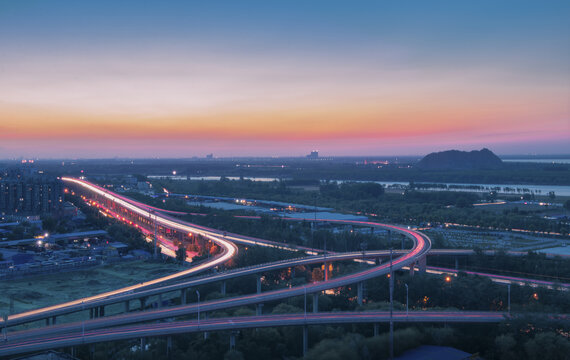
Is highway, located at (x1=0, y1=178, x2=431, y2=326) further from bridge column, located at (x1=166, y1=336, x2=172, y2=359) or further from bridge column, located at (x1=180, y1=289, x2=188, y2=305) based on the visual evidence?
bridge column, located at (x1=166, y1=336, x2=172, y2=359)

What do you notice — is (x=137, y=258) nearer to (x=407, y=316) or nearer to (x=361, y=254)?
(x=361, y=254)

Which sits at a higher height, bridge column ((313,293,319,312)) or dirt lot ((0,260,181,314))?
bridge column ((313,293,319,312))

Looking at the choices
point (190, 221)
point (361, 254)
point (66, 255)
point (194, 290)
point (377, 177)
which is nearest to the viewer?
point (194, 290)

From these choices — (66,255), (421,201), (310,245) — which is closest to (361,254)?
(310,245)

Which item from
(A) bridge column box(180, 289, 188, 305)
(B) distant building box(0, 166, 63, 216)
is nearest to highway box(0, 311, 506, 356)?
(A) bridge column box(180, 289, 188, 305)

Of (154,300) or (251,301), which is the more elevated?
(251,301)

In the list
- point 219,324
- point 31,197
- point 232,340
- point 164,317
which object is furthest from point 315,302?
point 31,197
